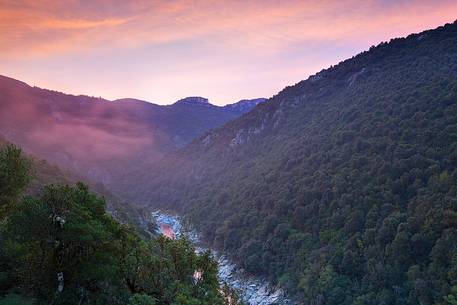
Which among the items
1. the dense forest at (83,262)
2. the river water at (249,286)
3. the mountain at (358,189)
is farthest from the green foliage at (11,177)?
the mountain at (358,189)

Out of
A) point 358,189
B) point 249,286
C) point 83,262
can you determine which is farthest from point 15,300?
point 358,189

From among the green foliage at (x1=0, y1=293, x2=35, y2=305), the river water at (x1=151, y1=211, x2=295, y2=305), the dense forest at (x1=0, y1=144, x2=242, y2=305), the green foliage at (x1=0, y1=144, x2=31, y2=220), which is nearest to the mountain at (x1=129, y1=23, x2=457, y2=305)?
the river water at (x1=151, y1=211, x2=295, y2=305)

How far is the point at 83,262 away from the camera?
2477 centimetres

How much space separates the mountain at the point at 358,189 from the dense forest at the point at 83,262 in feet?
100

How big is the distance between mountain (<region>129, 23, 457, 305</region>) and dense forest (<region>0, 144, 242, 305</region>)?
30.5 m

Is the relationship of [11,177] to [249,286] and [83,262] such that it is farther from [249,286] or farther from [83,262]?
[249,286]

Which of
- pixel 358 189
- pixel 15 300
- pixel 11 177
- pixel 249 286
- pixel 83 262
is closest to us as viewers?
pixel 83 262

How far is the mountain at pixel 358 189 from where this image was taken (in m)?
52.0

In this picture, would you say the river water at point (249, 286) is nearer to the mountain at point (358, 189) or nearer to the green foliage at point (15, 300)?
the mountain at point (358, 189)

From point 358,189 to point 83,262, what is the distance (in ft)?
180

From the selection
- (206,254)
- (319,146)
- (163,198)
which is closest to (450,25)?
(319,146)

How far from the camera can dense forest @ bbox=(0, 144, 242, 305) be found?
75.9 ft

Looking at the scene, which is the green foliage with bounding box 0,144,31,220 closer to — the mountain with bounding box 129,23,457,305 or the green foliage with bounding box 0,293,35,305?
the green foliage with bounding box 0,293,35,305

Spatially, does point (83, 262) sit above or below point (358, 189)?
above
